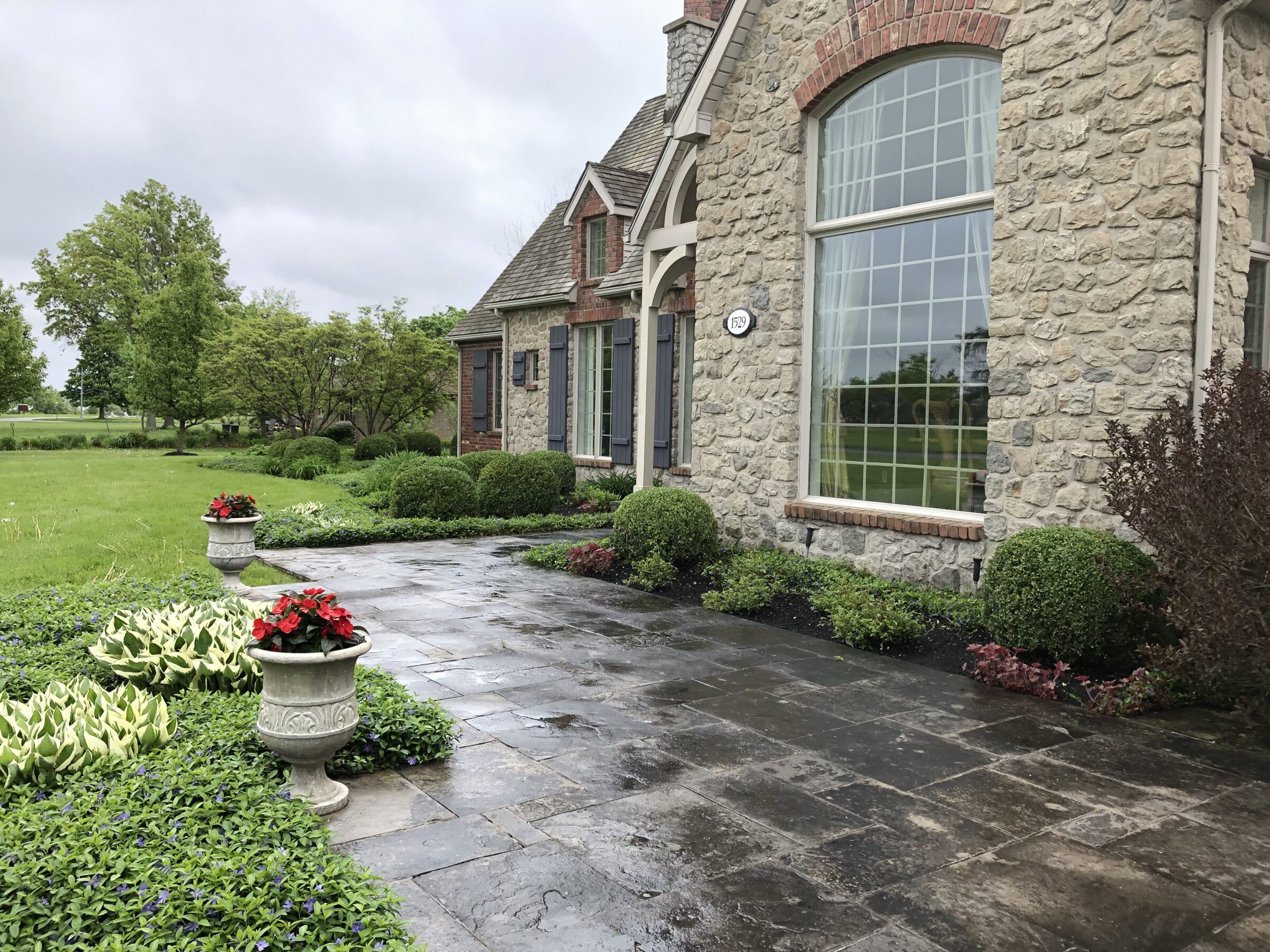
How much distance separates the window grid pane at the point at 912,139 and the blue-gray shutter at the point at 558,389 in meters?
7.90

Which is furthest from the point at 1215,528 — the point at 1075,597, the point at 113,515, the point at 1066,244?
the point at 113,515

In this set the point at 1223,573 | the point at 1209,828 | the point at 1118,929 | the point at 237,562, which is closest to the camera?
the point at 1118,929

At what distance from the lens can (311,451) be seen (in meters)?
20.6

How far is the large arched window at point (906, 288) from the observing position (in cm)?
686

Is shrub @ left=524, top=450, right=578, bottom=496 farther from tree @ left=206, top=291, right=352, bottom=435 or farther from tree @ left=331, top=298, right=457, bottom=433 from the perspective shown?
tree @ left=206, top=291, right=352, bottom=435

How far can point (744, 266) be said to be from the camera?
8664 millimetres

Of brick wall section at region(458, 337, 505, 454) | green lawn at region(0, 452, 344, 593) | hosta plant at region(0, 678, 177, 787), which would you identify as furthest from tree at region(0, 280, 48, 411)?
hosta plant at region(0, 678, 177, 787)

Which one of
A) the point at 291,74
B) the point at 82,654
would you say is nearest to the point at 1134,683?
the point at 82,654

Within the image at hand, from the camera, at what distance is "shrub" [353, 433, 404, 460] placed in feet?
72.2

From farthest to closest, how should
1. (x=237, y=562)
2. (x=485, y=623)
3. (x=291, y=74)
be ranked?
1. (x=291, y=74)
2. (x=237, y=562)
3. (x=485, y=623)

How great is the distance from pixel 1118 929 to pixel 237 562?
6.62m

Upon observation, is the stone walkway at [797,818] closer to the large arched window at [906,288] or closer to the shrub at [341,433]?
the large arched window at [906,288]

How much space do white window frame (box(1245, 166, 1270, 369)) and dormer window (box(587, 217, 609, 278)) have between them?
10325 mm

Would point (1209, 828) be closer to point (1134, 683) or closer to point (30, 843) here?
point (1134, 683)
